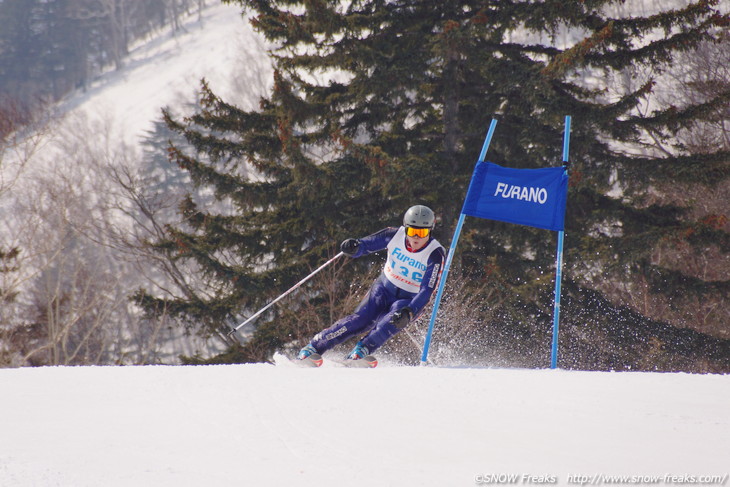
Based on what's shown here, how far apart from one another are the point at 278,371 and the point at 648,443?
101 inches

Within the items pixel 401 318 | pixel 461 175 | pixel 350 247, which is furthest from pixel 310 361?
pixel 461 175

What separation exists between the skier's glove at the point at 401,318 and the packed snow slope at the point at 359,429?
973mm

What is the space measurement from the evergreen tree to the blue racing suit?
5.32m

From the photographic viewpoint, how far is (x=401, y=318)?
534 centimetres

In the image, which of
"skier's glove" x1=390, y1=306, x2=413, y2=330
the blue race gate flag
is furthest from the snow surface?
"skier's glove" x1=390, y1=306, x2=413, y2=330

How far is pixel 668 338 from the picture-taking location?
12.4 meters

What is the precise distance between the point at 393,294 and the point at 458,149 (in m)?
8.22

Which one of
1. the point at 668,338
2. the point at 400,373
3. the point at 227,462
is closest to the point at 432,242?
the point at 400,373

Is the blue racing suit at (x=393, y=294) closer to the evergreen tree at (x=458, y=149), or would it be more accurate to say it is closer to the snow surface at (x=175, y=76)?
the evergreen tree at (x=458, y=149)

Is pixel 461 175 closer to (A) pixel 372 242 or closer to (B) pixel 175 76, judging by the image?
(A) pixel 372 242

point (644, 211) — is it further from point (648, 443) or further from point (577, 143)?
point (648, 443)

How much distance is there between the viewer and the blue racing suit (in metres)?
5.56

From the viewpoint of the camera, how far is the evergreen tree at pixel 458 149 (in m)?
11.0

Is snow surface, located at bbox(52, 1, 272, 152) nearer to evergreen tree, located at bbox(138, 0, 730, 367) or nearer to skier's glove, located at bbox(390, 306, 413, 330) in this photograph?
evergreen tree, located at bbox(138, 0, 730, 367)
